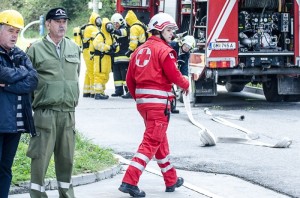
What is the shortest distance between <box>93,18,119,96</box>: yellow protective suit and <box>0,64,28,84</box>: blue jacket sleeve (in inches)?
501

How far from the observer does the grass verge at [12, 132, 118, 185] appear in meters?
9.48

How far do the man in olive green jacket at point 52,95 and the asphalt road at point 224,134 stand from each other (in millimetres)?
2661

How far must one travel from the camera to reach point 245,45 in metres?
18.7

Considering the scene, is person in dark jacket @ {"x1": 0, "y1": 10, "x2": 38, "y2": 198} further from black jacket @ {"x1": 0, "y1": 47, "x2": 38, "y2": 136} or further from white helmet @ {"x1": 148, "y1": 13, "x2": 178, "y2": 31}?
white helmet @ {"x1": 148, "y1": 13, "x2": 178, "y2": 31}

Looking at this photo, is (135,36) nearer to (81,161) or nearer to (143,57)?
(81,161)

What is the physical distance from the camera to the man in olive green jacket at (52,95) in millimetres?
7734

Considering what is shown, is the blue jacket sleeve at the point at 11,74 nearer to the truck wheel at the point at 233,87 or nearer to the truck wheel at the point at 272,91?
the truck wheel at the point at 272,91

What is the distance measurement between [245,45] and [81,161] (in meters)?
9.12

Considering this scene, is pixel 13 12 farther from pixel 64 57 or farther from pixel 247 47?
pixel 247 47

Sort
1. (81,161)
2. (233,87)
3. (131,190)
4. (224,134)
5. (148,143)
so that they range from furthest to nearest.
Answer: (233,87)
(224,134)
(81,161)
(148,143)
(131,190)

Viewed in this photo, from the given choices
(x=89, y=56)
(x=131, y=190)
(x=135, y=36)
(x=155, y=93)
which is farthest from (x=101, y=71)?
(x=131, y=190)

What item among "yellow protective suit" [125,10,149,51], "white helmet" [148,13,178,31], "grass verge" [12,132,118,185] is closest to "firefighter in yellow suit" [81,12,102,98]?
"yellow protective suit" [125,10,149,51]

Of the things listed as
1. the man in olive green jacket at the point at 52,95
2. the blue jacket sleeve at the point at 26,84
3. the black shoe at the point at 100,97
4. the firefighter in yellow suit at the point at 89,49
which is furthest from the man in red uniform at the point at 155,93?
the firefighter in yellow suit at the point at 89,49

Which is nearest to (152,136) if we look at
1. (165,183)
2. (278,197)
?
(165,183)
